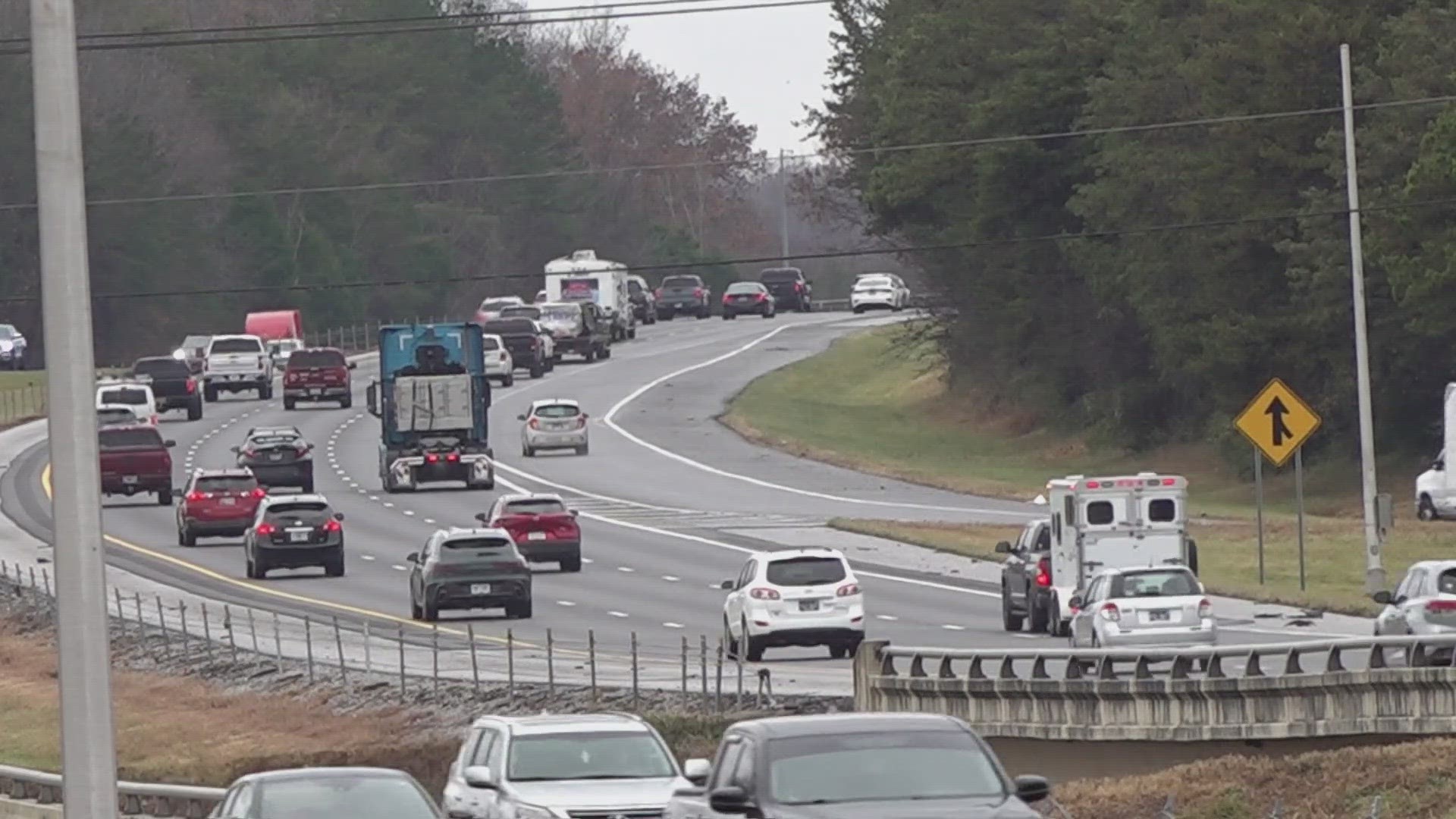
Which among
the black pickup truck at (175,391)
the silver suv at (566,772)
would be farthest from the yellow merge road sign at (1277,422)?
the black pickup truck at (175,391)

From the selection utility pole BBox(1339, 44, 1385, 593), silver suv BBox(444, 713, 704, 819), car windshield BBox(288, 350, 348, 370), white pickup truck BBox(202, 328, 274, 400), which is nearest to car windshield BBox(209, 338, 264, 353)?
white pickup truck BBox(202, 328, 274, 400)

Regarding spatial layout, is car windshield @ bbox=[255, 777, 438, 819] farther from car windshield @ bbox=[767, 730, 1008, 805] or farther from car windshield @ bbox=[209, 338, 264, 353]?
car windshield @ bbox=[209, 338, 264, 353]

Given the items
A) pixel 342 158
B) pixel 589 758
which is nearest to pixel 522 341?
pixel 342 158

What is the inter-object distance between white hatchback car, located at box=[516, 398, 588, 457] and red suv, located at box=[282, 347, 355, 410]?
1496 cm

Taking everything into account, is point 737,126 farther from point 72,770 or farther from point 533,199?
point 72,770

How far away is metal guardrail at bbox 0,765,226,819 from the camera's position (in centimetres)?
2665

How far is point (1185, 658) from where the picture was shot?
29.2m

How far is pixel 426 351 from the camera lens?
220ft

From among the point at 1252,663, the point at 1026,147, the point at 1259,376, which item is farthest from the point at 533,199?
the point at 1252,663

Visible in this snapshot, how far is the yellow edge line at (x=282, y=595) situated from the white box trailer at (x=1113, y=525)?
7.56 m

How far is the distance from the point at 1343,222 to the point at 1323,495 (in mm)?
6636

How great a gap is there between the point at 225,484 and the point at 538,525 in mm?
9277

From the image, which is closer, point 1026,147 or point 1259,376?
point 1259,376

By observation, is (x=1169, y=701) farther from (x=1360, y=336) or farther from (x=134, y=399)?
(x=134, y=399)
